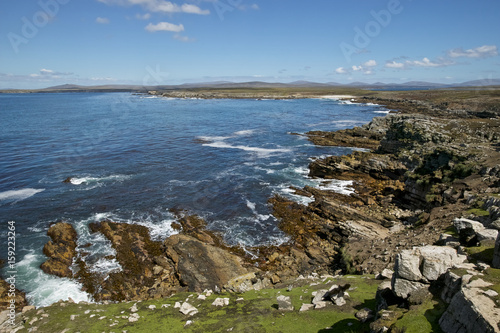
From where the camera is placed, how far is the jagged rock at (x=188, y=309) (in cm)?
1452

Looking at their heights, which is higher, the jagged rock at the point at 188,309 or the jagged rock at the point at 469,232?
the jagged rock at the point at 469,232

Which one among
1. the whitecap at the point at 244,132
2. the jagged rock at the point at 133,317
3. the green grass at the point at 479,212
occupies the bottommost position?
the jagged rock at the point at 133,317

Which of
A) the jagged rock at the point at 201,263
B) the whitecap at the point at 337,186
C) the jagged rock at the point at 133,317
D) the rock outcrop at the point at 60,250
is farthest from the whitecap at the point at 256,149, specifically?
the jagged rock at the point at 133,317

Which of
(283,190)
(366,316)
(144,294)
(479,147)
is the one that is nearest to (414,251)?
(366,316)

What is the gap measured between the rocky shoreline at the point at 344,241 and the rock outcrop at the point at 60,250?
0.08 meters

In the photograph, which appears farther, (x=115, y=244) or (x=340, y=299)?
(x=115, y=244)

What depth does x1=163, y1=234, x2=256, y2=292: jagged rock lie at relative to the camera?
69.0 ft

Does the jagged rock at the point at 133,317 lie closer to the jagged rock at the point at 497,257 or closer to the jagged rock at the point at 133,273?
the jagged rock at the point at 133,273

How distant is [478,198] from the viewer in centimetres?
2100

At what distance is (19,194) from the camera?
36.2 meters

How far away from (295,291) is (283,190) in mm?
23464

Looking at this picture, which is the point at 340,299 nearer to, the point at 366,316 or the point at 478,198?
the point at 366,316

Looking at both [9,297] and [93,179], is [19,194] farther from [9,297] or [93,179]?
[9,297]

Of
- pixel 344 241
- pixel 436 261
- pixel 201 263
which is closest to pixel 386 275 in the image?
pixel 436 261
